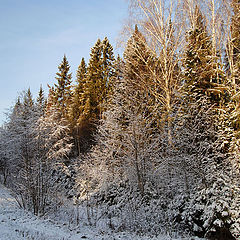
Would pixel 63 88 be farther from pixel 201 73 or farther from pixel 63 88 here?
pixel 201 73

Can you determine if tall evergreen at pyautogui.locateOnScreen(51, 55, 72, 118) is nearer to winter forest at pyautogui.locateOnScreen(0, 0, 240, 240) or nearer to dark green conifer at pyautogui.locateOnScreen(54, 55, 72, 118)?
dark green conifer at pyautogui.locateOnScreen(54, 55, 72, 118)

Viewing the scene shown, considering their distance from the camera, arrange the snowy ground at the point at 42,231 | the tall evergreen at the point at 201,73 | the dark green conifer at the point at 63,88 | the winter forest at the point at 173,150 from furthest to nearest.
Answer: the dark green conifer at the point at 63,88, the tall evergreen at the point at 201,73, the winter forest at the point at 173,150, the snowy ground at the point at 42,231

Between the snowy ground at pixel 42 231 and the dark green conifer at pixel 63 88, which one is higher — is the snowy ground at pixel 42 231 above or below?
below

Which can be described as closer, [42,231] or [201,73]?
[42,231]

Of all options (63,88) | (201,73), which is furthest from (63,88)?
(201,73)

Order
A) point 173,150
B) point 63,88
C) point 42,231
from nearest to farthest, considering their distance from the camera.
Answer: point 42,231, point 173,150, point 63,88

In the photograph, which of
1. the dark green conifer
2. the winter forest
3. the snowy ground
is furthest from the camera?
the dark green conifer

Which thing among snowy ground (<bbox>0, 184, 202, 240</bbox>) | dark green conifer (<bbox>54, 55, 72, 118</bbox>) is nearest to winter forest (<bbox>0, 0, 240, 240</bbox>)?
snowy ground (<bbox>0, 184, 202, 240</bbox>)

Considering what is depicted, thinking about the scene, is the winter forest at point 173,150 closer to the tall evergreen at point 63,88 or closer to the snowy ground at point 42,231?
the snowy ground at point 42,231

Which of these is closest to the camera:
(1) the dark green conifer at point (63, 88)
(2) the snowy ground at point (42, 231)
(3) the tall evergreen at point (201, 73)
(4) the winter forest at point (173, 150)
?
(2) the snowy ground at point (42, 231)

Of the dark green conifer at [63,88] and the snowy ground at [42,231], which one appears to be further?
the dark green conifer at [63,88]

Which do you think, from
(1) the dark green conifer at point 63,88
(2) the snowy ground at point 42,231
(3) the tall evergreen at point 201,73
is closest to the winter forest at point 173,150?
(3) the tall evergreen at point 201,73

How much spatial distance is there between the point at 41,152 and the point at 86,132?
9.03 metres

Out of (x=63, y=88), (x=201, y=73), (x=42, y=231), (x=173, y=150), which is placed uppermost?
(x=63, y=88)
